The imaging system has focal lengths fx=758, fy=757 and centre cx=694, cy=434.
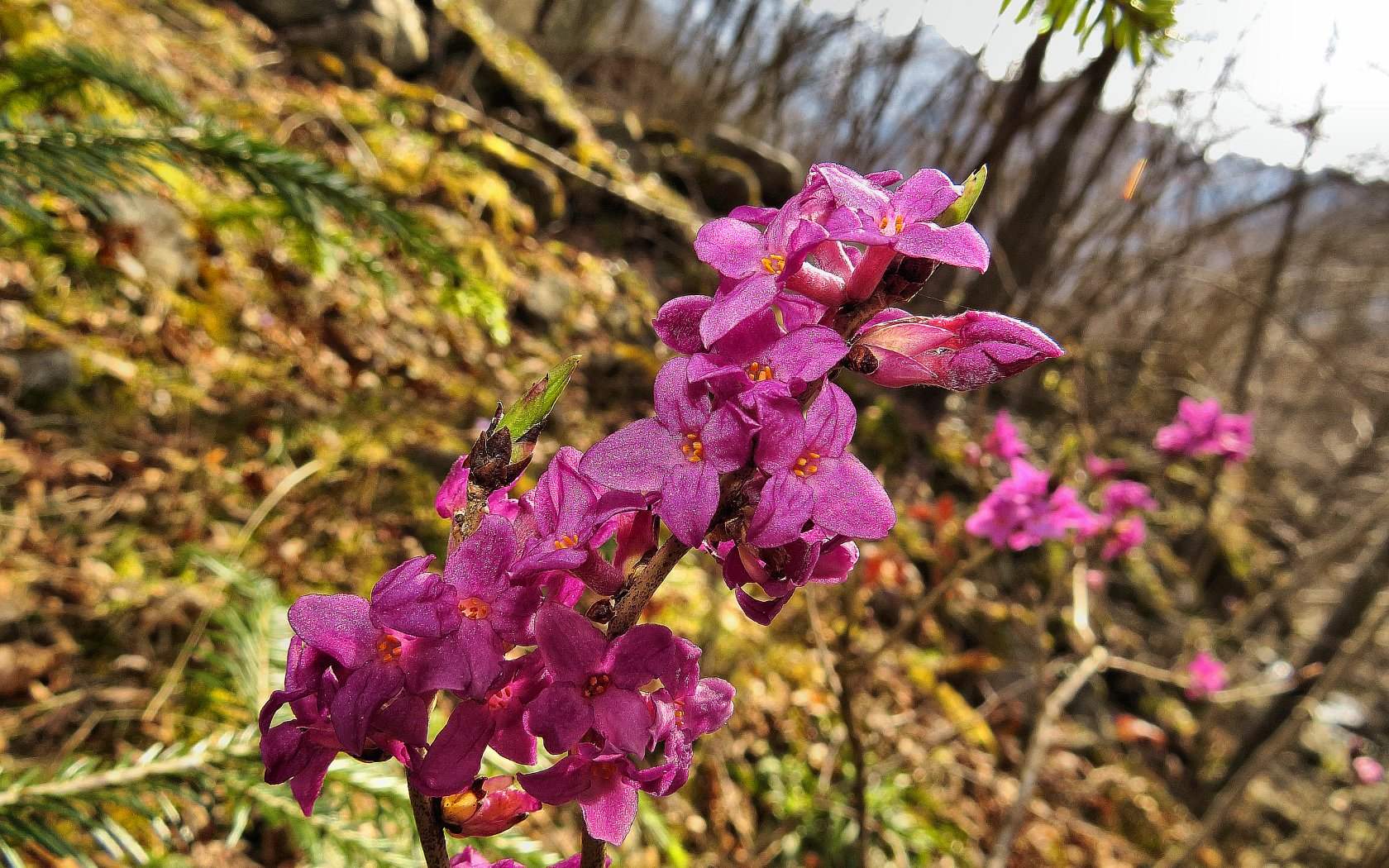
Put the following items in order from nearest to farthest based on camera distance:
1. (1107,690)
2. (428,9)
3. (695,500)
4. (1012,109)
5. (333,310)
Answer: (695,500) → (1012,109) → (333,310) → (1107,690) → (428,9)

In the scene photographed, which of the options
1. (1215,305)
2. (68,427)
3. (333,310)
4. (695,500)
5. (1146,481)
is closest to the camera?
(695,500)

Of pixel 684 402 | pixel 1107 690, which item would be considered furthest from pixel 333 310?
pixel 1107 690

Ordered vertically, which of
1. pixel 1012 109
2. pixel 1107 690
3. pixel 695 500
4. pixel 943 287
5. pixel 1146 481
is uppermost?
pixel 1012 109

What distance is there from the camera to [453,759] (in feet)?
2.08

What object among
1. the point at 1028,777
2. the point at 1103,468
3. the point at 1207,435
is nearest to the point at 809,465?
the point at 1028,777

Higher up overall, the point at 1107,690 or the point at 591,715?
the point at 591,715

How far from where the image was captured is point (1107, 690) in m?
7.39

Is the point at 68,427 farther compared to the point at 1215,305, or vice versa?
the point at 1215,305

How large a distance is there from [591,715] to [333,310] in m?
4.47

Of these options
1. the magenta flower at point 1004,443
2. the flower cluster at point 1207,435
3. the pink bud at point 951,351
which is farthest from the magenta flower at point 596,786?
the flower cluster at point 1207,435

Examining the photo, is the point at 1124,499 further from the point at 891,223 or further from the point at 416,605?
the point at 416,605

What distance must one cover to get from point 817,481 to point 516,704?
0.34m

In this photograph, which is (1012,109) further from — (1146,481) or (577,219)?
(1146,481)

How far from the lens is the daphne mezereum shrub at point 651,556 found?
62 centimetres
